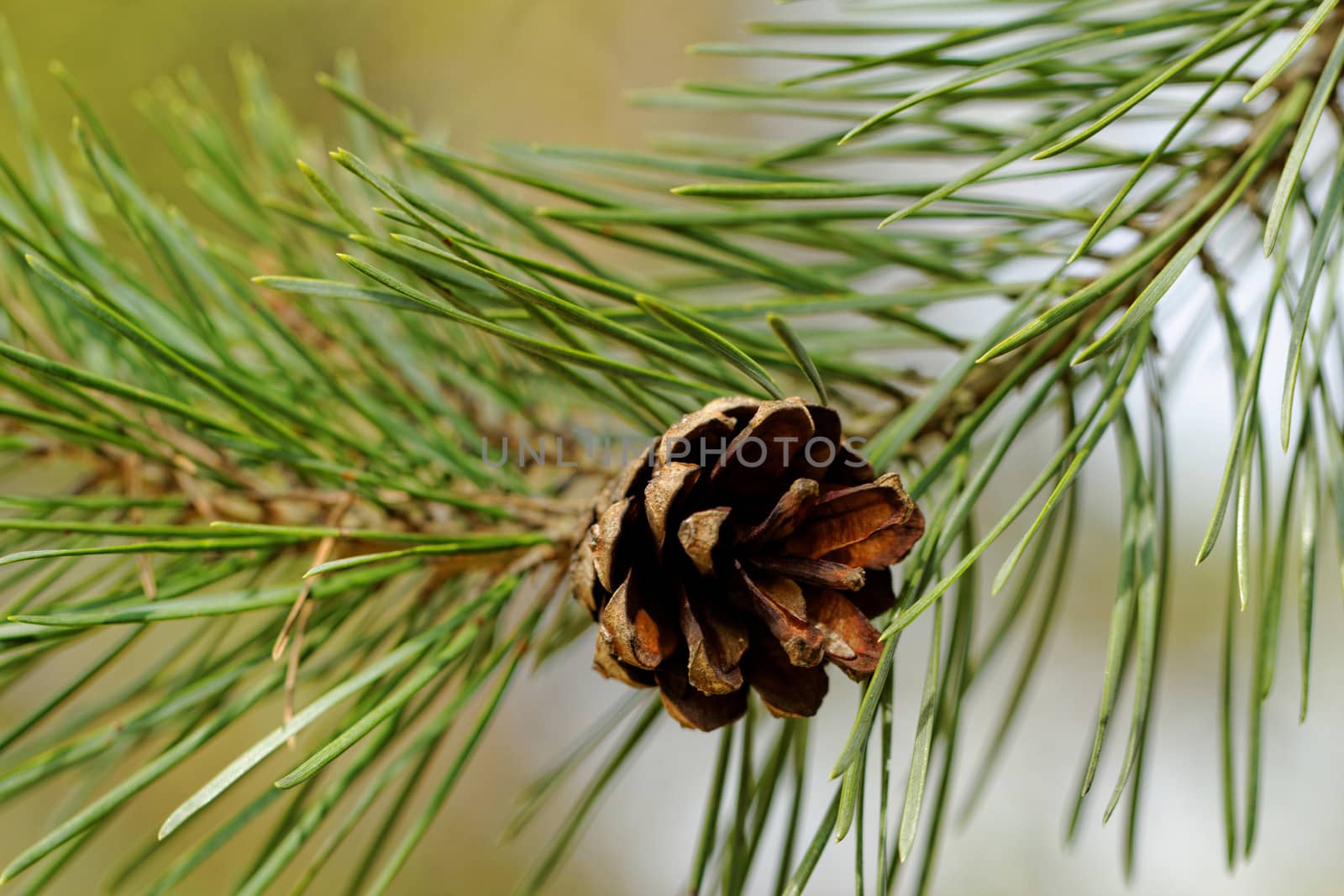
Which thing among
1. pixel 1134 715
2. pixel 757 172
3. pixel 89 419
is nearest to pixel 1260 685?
pixel 1134 715

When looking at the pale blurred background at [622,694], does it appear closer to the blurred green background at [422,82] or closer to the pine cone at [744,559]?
the blurred green background at [422,82]

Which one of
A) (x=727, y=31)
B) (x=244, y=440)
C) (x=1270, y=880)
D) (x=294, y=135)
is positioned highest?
(x=727, y=31)

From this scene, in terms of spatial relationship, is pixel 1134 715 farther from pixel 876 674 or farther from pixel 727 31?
pixel 727 31

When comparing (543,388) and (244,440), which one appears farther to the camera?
(543,388)

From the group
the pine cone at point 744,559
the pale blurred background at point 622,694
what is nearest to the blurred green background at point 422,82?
the pale blurred background at point 622,694

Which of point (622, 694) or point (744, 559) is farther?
point (622, 694)

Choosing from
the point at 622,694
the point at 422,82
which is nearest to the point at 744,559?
the point at 622,694

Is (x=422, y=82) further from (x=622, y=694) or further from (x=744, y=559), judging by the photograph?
(x=744, y=559)
